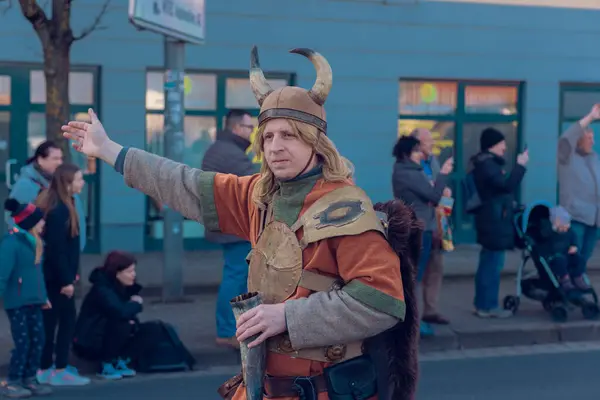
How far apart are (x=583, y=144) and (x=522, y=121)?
502cm

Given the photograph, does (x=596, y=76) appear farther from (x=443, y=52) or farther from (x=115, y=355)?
(x=115, y=355)

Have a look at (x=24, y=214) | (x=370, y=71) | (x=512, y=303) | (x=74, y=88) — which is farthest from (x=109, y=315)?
(x=370, y=71)

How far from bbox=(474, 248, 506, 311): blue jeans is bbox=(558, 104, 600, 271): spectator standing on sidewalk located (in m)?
1.14

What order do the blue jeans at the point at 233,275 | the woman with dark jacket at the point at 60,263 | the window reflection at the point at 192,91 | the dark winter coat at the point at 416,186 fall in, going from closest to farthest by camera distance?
the woman with dark jacket at the point at 60,263
the blue jeans at the point at 233,275
the dark winter coat at the point at 416,186
the window reflection at the point at 192,91

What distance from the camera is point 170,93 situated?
1012cm

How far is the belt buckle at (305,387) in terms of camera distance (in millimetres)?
2982

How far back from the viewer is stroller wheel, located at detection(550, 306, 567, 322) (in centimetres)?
930

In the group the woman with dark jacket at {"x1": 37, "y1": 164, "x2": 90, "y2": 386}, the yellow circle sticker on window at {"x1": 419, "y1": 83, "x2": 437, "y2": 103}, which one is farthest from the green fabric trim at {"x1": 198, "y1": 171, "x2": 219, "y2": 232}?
the yellow circle sticker on window at {"x1": 419, "y1": 83, "x2": 437, "y2": 103}

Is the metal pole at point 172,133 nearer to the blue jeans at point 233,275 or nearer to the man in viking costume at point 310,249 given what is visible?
the blue jeans at point 233,275

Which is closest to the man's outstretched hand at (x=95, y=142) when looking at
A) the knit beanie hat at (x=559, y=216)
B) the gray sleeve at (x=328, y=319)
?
the gray sleeve at (x=328, y=319)

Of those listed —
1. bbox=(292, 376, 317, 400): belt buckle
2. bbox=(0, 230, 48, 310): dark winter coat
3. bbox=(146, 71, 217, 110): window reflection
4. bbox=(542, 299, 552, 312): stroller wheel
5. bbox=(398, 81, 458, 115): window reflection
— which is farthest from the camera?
bbox=(398, 81, 458, 115): window reflection

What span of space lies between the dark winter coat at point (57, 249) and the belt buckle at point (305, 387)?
4.61m

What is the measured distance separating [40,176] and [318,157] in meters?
5.05

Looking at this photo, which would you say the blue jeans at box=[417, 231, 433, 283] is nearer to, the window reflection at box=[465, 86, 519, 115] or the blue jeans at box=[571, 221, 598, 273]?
the blue jeans at box=[571, 221, 598, 273]
